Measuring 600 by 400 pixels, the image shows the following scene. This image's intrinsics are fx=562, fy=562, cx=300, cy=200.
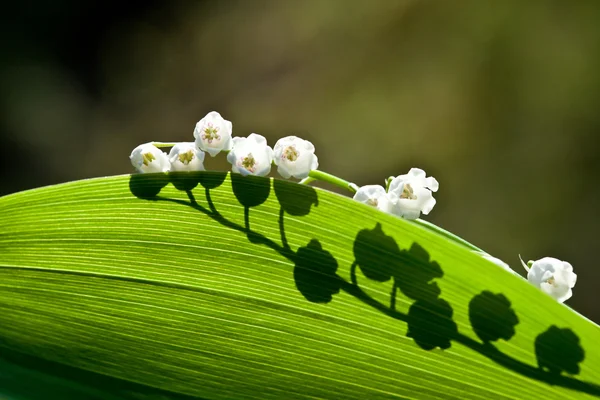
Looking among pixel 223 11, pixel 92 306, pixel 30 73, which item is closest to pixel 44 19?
pixel 30 73

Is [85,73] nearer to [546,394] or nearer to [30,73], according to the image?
[30,73]

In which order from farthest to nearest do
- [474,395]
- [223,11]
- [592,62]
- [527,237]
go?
[223,11] → [527,237] → [592,62] → [474,395]

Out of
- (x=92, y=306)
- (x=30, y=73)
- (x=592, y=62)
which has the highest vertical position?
(x=592, y=62)

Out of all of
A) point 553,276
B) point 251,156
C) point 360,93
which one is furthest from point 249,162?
point 360,93

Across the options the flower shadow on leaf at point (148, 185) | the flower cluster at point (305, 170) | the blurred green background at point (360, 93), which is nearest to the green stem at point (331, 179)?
the flower cluster at point (305, 170)

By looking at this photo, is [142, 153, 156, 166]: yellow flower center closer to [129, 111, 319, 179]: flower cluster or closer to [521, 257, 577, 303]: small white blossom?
[129, 111, 319, 179]: flower cluster

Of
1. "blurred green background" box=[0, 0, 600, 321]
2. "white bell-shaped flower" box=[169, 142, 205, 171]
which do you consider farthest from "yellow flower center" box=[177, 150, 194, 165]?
"blurred green background" box=[0, 0, 600, 321]
